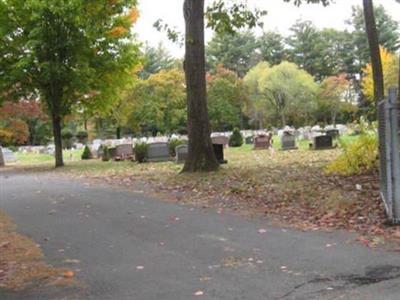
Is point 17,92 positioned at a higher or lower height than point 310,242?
higher

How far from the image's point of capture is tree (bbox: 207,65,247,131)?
213 feet

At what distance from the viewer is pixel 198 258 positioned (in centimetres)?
680

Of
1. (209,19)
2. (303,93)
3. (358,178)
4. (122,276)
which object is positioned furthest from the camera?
(303,93)

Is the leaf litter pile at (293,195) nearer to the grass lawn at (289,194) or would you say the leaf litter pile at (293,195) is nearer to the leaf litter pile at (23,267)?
the grass lawn at (289,194)

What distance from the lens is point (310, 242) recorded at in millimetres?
7426

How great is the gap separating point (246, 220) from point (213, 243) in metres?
1.83

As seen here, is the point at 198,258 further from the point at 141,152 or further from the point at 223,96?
the point at 223,96

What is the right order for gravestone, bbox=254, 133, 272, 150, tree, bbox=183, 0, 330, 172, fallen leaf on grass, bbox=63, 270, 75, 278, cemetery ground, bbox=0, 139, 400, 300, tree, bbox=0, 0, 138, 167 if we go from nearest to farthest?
1. cemetery ground, bbox=0, 139, 400, 300
2. fallen leaf on grass, bbox=63, 270, 75, 278
3. tree, bbox=183, 0, 330, 172
4. tree, bbox=0, 0, 138, 167
5. gravestone, bbox=254, 133, 272, 150

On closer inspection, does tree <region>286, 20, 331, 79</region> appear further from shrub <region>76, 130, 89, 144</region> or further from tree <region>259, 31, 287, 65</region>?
shrub <region>76, 130, 89, 144</region>

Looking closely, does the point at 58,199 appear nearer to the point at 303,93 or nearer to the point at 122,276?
the point at 122,276

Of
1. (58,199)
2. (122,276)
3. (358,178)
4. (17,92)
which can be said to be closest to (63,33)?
(17,92)

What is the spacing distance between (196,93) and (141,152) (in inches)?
372

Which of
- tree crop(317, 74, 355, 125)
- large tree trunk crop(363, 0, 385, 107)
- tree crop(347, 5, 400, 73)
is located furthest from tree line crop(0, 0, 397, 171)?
tree crop(347, 5, 400, 73)

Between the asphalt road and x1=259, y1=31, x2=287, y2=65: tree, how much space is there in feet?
254
